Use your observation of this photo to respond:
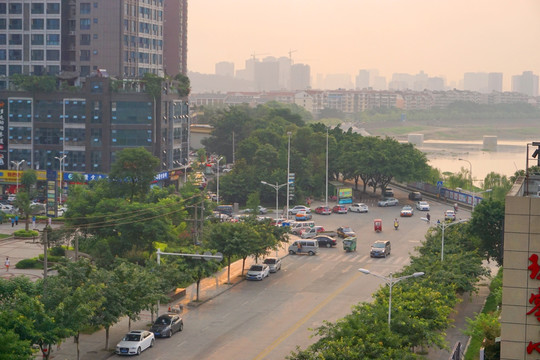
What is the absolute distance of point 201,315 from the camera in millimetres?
42469

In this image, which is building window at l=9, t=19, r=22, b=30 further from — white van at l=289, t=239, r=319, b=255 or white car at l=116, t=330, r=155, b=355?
white car at l=116, t=330, r=155, b=355

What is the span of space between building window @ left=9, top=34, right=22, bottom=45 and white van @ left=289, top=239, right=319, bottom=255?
4430 centimetres

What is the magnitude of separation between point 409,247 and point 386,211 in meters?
18.3

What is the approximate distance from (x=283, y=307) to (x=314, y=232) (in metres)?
21.4

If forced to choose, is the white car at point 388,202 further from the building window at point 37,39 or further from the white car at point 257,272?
the building window at point 37,39

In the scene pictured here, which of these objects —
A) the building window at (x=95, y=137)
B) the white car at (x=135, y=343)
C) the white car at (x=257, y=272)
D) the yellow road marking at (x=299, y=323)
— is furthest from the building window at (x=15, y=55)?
the white car at (x=135, y=343)

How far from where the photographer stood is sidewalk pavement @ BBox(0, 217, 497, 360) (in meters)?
36.1

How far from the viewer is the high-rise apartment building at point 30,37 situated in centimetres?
8838

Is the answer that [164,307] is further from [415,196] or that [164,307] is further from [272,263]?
[415,196]

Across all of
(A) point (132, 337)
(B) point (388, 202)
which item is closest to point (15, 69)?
(B) point (388, 202)

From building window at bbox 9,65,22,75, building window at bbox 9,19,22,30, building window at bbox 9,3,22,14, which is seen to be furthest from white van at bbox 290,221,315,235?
building window at bbox 9,3,22,14

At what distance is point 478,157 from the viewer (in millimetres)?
160875

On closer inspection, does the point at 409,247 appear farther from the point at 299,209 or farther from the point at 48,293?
the point at 48,293

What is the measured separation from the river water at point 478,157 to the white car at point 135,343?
84.1 m
